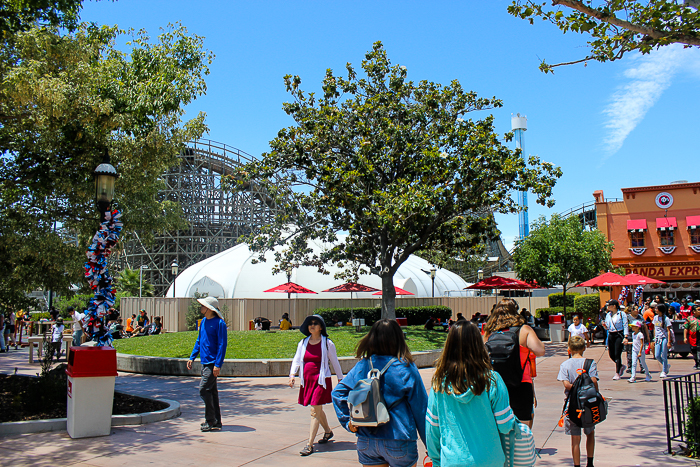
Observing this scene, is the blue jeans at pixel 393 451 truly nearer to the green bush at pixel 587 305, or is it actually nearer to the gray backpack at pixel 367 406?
the gray backpack at pixel 367 406

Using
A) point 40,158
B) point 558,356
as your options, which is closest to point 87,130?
point 40,158

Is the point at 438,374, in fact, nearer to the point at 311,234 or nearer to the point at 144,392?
the point at 144,392

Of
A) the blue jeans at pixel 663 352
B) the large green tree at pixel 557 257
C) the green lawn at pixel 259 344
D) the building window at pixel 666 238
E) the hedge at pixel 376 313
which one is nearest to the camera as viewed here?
the blue jeans at pixel 663 352

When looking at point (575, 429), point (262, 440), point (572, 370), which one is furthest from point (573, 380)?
point (262, 440)

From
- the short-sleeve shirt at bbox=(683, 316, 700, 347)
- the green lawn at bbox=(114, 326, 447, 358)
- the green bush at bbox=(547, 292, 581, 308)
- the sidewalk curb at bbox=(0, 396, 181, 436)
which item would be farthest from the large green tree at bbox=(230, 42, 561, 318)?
the green bush at bbox=(547, 292, 581, 308)

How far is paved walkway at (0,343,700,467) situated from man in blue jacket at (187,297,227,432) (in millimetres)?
243

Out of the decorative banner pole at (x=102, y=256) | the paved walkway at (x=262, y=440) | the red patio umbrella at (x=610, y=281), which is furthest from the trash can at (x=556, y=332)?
the decorative banner pole at (x=102, y=256)

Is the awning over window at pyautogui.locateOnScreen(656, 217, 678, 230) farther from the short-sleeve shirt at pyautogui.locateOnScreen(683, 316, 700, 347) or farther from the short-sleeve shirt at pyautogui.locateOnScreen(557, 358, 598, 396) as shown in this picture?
the short-sleeve shirt at pyautogui.locateOnScreen(557, 358, 598, 396)

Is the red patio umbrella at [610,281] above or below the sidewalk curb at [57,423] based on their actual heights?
above

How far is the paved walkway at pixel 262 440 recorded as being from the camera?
603 centimetres

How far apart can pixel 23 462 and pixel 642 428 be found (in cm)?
749

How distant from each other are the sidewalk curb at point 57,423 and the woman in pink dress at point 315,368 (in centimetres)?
271

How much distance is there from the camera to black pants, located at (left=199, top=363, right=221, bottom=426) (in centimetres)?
735

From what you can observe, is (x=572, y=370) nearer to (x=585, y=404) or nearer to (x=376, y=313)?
(x=585, y=404)
